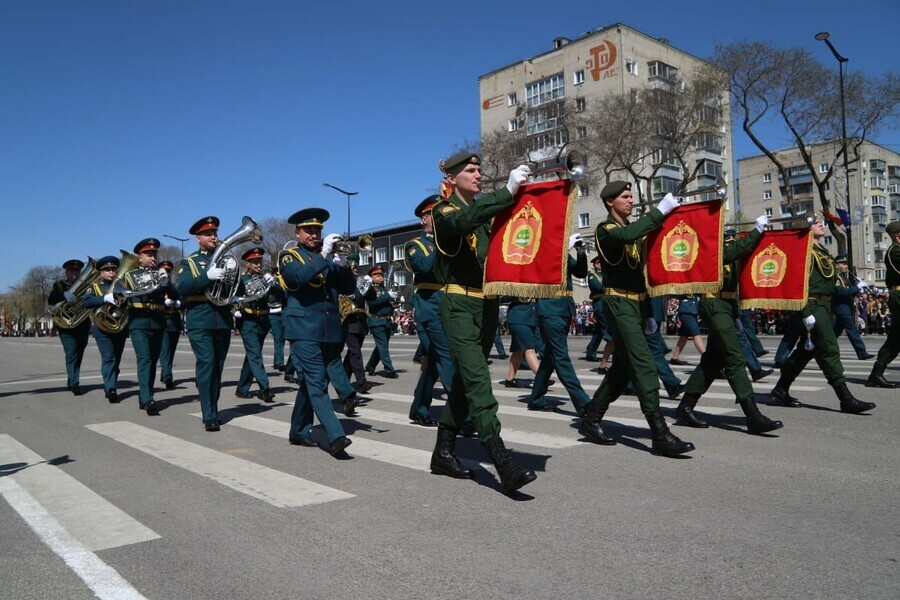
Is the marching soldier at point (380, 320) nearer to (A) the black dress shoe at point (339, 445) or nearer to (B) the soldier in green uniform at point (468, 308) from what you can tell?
(A) the black dress shoe at point (339, 445)

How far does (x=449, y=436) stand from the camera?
5.60 meters

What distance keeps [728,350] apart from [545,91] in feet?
198

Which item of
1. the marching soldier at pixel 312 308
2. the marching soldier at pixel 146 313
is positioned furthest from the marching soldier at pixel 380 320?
the marching soldier at pixel 312 308

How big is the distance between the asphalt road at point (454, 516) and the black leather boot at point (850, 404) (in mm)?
118

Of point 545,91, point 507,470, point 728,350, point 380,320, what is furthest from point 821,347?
point 545,91

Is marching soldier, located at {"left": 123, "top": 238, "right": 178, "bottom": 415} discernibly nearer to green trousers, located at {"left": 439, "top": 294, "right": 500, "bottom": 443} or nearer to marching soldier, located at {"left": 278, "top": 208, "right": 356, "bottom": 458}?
marching soldier, located at {"left": 278, "top": 208, "right": 356, "bottom": 458}

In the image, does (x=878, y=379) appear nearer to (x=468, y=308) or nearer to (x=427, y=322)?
(x=427, y=322)

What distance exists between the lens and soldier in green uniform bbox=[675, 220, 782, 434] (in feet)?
22.8

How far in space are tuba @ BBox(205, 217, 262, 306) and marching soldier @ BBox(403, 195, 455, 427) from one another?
5.66 feet

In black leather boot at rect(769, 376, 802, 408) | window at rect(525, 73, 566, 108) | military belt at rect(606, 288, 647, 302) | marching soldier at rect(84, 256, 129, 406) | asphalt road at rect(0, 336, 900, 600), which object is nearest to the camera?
asphalt road at rect(0, 336, 900, 600)

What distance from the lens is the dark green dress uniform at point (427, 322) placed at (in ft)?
25.3

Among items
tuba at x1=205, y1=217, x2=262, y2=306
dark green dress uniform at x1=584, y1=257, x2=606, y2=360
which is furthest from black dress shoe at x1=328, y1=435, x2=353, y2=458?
dark green dress uniform at x1=584, y1=257, x2=606, y2=360

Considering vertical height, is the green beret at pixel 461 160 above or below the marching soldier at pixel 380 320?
above

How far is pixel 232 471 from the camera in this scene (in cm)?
602
